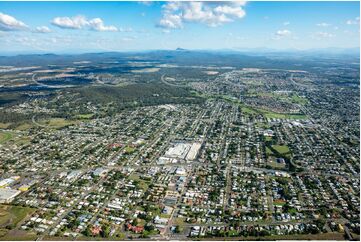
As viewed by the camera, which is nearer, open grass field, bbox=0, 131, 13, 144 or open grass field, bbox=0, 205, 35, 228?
open grass field, bbox=0, 205, 35, 228

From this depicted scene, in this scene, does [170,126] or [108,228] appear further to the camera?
[170,126]

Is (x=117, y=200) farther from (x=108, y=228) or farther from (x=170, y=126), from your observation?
(x=170, y=126)

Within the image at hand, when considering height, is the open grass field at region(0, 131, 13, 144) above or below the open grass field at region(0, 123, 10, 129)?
above

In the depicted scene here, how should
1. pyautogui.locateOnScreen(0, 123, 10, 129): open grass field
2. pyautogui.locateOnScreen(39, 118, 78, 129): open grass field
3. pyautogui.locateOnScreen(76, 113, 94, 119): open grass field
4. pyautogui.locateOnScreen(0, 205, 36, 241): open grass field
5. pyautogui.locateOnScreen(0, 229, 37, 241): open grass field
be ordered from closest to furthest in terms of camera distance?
pyautogui.locateOnScreen(0, 229, 37, 241): open grass field → pyautogui.locateOnScreen(0, 205, 36, 241): open grass field → pyautogui.locateOnScreen(0, 123, 10, 129): open grass field → pyautogui.locateOnScreen(39, 118, 78, 129): open grass field → pyautogui.locateOnScreen(76, 113, 94, 119): open grass field

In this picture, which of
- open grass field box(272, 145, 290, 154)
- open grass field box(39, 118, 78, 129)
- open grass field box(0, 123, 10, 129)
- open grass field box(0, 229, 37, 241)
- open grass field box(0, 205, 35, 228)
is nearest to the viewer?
open grass field box(0, 229, 37, 241)

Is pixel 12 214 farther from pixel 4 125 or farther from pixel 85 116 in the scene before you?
pixel 85 116

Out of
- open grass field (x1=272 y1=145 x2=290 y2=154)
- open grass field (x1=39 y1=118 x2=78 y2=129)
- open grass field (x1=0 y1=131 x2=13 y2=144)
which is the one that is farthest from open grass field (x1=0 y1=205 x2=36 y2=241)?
open grass field (x1=272 y1=145 x2=290 y2=154)

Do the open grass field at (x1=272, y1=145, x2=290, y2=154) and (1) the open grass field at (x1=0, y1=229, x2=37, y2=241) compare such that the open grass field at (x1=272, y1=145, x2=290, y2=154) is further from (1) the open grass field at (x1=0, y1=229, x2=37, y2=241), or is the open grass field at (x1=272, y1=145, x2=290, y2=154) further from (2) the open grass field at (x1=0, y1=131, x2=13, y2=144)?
(2) the open grass field at (x1=0, y1=131, x2=13, y2=144)

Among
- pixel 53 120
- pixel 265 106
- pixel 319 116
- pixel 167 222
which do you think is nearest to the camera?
pixel 167 222

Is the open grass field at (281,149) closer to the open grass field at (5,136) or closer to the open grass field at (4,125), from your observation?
the open grass field at (5,136)

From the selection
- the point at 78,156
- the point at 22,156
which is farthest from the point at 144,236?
the point at 22,156

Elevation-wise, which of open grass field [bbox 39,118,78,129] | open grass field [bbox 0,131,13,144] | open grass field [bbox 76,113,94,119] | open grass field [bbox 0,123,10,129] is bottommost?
open grass field [bbox 76,113,94,119]
